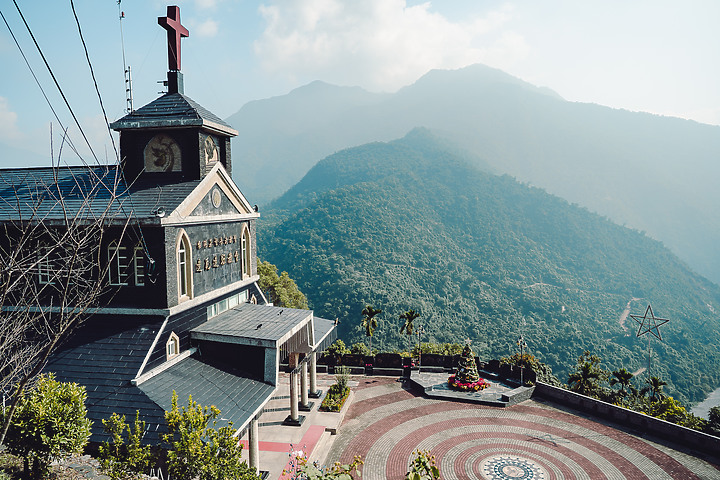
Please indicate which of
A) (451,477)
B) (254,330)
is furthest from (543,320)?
(254,330)

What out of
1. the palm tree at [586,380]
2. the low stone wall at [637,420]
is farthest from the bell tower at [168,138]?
the palm tree at [586,380]

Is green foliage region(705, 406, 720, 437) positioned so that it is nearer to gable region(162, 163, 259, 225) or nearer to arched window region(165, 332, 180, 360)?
arched window region(165, 332, 180, 360)

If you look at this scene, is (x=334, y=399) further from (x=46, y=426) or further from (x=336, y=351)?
(x=46, y=426)

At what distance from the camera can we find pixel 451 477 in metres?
18.5

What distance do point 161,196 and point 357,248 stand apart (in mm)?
64531

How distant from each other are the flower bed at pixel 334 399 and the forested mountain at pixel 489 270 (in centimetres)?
3061

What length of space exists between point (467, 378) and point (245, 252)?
55.6 feet

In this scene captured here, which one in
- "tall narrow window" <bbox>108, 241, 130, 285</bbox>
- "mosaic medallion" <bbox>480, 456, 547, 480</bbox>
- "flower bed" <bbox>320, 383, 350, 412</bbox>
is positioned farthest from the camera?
"flower bed" <bbox>320, 383, 350, 412</bbox>

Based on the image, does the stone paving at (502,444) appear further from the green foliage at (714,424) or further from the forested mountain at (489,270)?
the forested mountain at (489,270)

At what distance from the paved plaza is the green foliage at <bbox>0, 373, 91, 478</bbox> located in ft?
28.1

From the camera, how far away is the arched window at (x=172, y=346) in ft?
51.8

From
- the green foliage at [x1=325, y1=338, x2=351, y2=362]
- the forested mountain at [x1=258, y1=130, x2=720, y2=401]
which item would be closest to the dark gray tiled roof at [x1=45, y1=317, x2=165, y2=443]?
the green foliage at [x1=325, y1=338, x2=351, y2=362]

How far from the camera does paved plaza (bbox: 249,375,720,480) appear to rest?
62.0 feet

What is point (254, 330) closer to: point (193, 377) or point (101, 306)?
point (193, 377)
